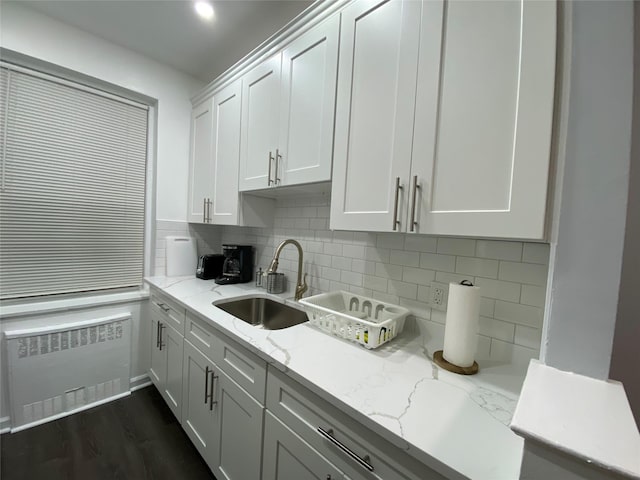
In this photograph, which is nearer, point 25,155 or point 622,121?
point 622,121

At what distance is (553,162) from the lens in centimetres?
68

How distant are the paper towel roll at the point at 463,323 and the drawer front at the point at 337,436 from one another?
42 cm

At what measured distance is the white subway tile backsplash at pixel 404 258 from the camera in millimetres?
1254

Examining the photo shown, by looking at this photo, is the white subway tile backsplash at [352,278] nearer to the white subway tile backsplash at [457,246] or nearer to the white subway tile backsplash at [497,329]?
the white subway tile backsplash at [457,246]

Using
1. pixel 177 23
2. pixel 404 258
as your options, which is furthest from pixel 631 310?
pixel 177 23

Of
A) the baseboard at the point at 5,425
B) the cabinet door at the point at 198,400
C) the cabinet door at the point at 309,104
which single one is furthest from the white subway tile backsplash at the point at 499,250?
the baseboard at the point at 5,425

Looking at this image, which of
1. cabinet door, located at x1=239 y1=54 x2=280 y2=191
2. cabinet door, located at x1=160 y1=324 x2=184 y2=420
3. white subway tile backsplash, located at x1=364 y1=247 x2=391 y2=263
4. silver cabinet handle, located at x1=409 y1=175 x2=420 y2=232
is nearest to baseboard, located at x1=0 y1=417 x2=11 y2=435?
cabinet door, located at x1=160 y1=324 x2=184 y2=420

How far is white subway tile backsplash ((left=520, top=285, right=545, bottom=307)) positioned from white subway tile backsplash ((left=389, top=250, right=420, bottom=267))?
414 mm

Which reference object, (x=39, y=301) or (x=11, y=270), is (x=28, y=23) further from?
(x=39, y=301)

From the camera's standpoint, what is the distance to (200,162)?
2.17 m

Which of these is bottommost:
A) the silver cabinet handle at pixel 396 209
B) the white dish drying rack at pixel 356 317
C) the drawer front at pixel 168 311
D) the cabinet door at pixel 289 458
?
the cabinet door at pixel 289 458

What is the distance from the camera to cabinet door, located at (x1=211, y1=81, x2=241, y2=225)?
1.78 meters

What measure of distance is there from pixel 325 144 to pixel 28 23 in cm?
214

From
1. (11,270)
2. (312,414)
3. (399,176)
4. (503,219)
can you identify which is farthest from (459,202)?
(11,270)
